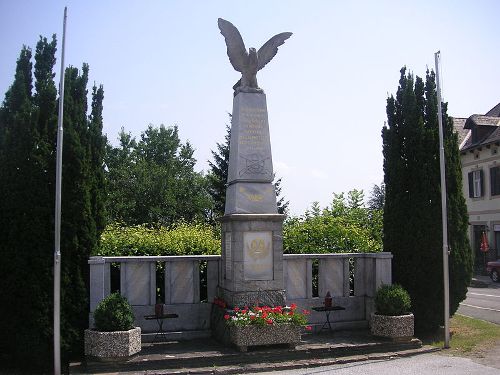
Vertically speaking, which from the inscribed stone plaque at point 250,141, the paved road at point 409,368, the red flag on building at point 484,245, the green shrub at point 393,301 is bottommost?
the paved road at point 409,368

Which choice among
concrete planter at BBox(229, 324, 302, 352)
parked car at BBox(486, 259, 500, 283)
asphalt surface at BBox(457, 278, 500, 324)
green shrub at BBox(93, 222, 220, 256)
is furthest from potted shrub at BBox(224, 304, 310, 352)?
parked car at BBox(486, 259, 500, 283)

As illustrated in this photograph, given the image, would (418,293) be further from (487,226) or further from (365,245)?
(487,226)

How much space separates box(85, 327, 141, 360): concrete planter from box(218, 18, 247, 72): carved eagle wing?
18.8 ft

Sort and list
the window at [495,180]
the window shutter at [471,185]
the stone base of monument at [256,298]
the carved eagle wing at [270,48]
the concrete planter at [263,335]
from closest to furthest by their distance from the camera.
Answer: the concrete planter at [263,335]
the stone base of monument at [256,298]
the carved eagle wing at [270,48]
the window at [495,180]
the window shutter at [471,185]

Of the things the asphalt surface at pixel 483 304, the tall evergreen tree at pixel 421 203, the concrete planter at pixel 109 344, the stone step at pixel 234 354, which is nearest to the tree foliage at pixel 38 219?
the concrete planter at pixel 109 344

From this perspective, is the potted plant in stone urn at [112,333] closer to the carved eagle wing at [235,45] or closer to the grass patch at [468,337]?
the carved eagle wing at [235,45]

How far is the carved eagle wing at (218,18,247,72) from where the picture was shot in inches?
449

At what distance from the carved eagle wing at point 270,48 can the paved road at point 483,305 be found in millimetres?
8732

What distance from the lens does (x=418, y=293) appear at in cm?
1186

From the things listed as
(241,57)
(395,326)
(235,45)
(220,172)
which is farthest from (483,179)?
(235,45)

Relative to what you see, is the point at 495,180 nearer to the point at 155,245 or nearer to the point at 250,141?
the point at 250,141

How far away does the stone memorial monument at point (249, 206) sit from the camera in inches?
417

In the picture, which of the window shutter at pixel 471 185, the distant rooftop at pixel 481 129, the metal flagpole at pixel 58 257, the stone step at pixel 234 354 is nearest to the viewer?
the metal flagpole at pixel 58 257

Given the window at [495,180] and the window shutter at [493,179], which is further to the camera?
the window shutter at [493,179]
